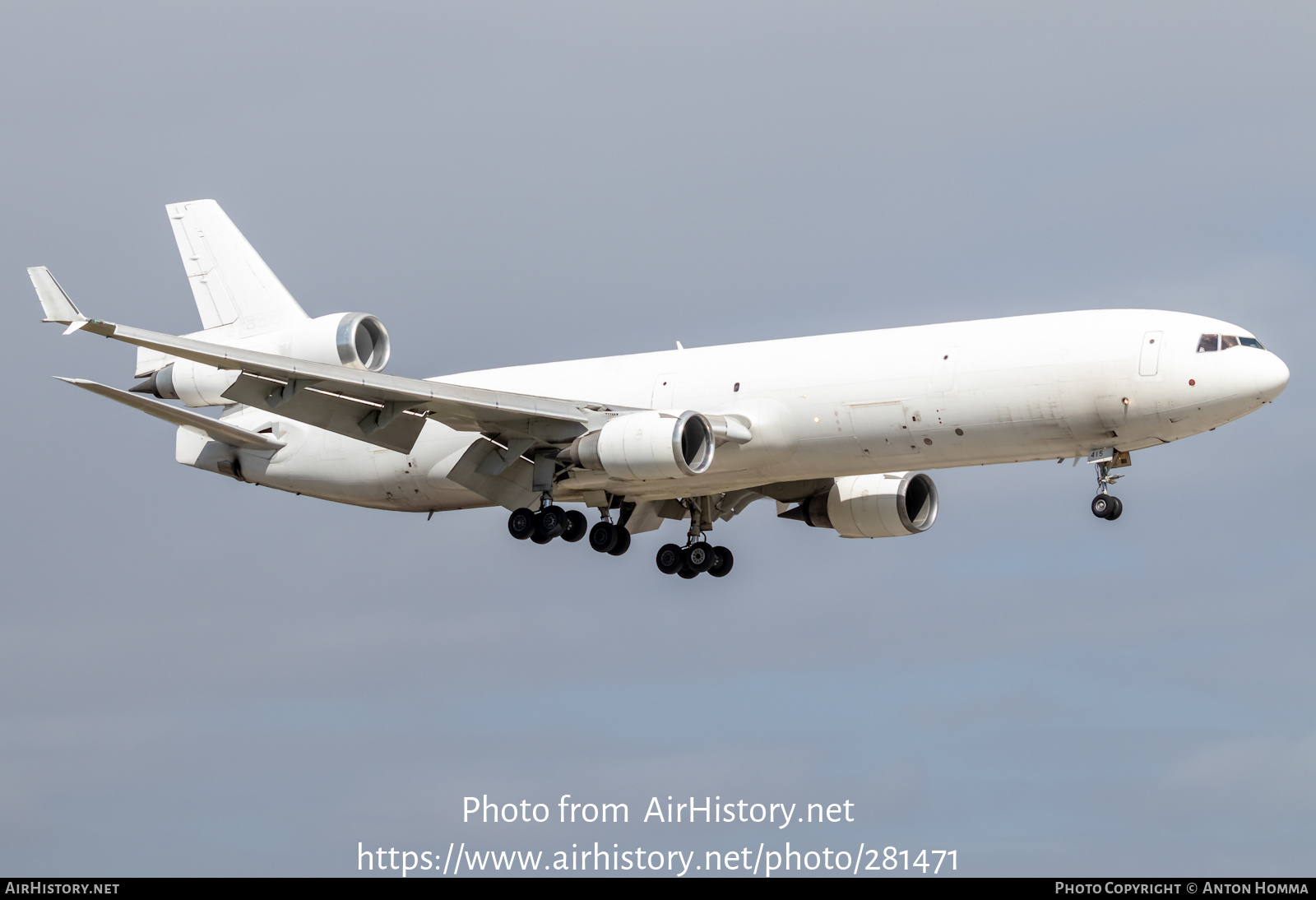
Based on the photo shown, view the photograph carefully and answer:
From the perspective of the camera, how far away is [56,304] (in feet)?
117

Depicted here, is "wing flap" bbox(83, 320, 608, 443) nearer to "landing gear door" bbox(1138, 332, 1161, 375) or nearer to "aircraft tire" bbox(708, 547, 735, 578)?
"aircraft tire" bbox(708, 547, 735, 578)

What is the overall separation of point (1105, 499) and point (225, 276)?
24502 millimetres

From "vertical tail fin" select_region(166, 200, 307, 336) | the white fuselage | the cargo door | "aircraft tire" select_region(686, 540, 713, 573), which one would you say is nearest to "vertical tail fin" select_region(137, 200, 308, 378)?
"vertical tail fin" select_region(166, 200, 307, 336)

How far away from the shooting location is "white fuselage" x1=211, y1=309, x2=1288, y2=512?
127ft

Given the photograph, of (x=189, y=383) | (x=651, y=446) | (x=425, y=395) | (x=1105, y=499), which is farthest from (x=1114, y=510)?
(x=189, y=383)

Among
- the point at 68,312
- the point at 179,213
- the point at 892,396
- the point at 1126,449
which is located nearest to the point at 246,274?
the point at 179,213

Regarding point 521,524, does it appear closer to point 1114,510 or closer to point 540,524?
point 540,524

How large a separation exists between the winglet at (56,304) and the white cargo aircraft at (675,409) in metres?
0.07

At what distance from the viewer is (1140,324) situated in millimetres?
39031

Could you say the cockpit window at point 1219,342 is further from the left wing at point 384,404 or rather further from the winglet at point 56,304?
the winglet at point 56,304

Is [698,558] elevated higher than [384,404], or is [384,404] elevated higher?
[698,558]

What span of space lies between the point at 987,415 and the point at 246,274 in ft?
69.5

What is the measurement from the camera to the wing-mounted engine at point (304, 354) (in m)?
42.8

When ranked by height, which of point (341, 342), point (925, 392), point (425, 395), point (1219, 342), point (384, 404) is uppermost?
point (1219, 342)
